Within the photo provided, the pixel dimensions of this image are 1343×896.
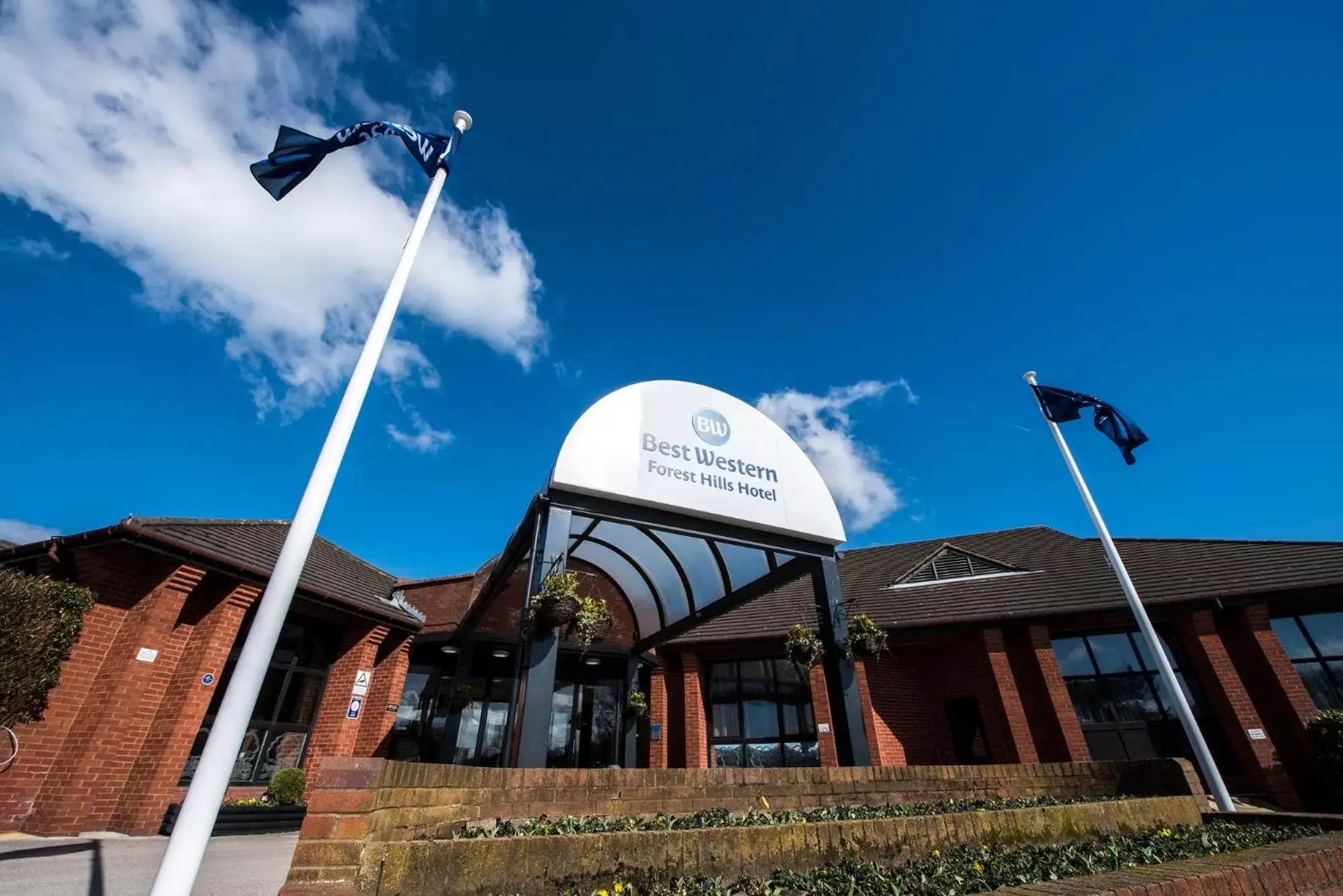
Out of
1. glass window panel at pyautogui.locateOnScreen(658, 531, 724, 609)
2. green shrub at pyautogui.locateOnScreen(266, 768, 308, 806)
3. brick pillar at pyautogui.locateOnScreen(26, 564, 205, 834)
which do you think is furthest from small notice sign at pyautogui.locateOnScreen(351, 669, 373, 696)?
glass window panel at pyautogui.locateOnScreen(658, 531, 724, 609)

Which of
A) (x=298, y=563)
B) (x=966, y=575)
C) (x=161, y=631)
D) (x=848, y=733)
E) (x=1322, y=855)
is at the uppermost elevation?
(x=966, y=575)

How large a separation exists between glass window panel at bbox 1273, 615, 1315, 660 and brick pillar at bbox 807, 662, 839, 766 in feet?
29.3

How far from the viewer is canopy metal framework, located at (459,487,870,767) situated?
17.4 feet

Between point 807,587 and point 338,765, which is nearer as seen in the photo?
point 338,765

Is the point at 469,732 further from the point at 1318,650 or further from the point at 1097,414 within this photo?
the point at 1318,650

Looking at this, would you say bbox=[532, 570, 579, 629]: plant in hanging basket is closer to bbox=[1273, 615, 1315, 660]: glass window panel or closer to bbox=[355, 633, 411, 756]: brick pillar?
bbox=[355, 633, 411, 756]: brick pillar

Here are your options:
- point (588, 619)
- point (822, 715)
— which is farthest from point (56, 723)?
point (822, 715)

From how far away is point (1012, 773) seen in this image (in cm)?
600

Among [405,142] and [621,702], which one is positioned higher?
[405,142]

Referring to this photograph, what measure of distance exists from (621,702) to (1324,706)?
14.3m

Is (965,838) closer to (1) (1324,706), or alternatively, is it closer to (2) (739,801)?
(2) (739,801)

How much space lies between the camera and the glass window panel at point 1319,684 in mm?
10852

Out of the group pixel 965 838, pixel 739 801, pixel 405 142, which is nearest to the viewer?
pixel 965 838

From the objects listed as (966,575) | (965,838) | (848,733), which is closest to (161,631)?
(848,733)
